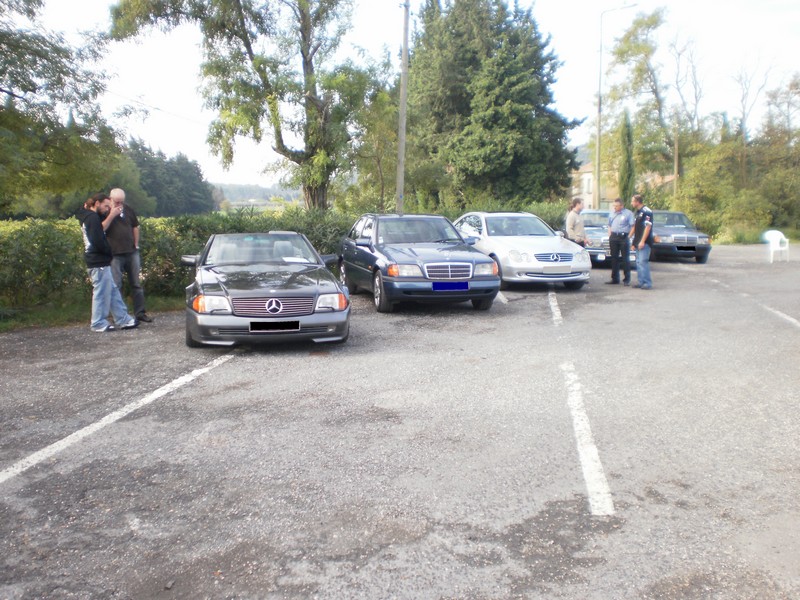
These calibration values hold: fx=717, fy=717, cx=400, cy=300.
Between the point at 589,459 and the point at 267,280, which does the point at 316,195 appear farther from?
the point at 589,459

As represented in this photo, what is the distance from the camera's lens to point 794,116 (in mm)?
44969

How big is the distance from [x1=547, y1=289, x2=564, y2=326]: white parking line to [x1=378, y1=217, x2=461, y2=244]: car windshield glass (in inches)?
76.0

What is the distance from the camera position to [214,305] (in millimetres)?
7684

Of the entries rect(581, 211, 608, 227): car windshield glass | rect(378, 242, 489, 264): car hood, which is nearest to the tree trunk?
rect(581, 211, 608, 227): car windshield glass

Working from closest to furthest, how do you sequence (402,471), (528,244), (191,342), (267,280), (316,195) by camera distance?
(402,471) < (191,342) < (267,280) < (528,244) < (316,195)

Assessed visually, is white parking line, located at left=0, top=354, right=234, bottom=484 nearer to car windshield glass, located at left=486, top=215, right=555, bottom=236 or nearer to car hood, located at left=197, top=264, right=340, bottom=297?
car hood, located at left=197, top=264, right=340, bottom=297

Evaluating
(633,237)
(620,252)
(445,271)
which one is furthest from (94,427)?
(620,252)

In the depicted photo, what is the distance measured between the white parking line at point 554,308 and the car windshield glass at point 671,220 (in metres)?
9.02

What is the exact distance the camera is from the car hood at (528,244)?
1360cm

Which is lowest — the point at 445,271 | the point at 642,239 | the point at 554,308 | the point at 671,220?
the point at 554,308

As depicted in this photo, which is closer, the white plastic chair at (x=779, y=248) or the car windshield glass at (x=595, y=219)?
the car windshield glass at (x=595, y=219)

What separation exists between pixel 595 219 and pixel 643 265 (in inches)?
273

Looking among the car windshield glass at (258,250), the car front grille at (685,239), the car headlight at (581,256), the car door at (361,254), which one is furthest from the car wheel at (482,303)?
the car front grille at (685,239)

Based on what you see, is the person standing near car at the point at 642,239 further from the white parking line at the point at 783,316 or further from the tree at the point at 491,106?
the tree at the point at 491,106
